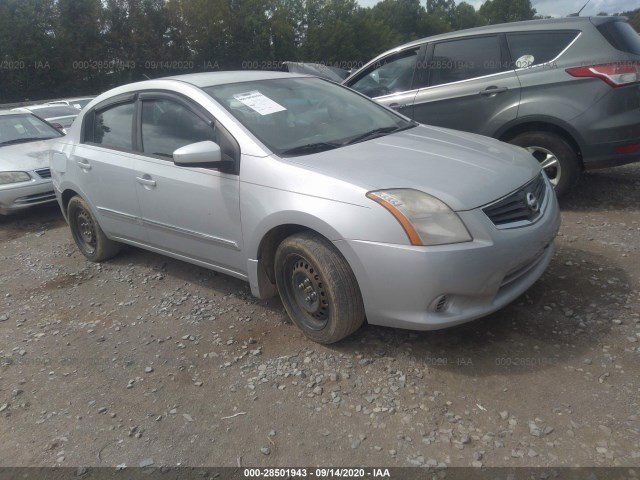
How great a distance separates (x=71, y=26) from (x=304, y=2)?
31.1m

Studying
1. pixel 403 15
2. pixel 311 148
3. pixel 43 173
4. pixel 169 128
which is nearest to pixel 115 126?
pixel 169 128

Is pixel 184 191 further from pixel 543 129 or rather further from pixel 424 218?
pixel 543 129

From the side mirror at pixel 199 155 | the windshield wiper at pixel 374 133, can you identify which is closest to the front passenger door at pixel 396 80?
the windshield wiper at pixel 374 133

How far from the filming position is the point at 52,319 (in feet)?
13.4

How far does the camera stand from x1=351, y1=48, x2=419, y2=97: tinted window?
237 inches

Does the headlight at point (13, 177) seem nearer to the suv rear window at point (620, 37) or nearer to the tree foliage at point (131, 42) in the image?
the suv rear window at point (620, 37)

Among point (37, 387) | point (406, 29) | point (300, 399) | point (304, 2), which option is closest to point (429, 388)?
point (300, 399)

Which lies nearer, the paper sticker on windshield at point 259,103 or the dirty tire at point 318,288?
the dirty tire at point 318,288

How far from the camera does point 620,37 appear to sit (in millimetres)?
4922

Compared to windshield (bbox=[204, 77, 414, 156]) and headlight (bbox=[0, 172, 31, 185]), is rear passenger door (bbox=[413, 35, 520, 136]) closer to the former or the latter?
windshield (bbox=[204, 77, 414, 156])

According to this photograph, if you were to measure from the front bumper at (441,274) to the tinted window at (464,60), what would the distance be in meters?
3.07

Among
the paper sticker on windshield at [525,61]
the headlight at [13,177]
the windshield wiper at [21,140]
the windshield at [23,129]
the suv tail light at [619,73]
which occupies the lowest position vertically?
the headlight at [13,177]

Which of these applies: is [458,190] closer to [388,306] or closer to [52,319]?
[388,306]

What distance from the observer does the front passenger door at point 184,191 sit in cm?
350
